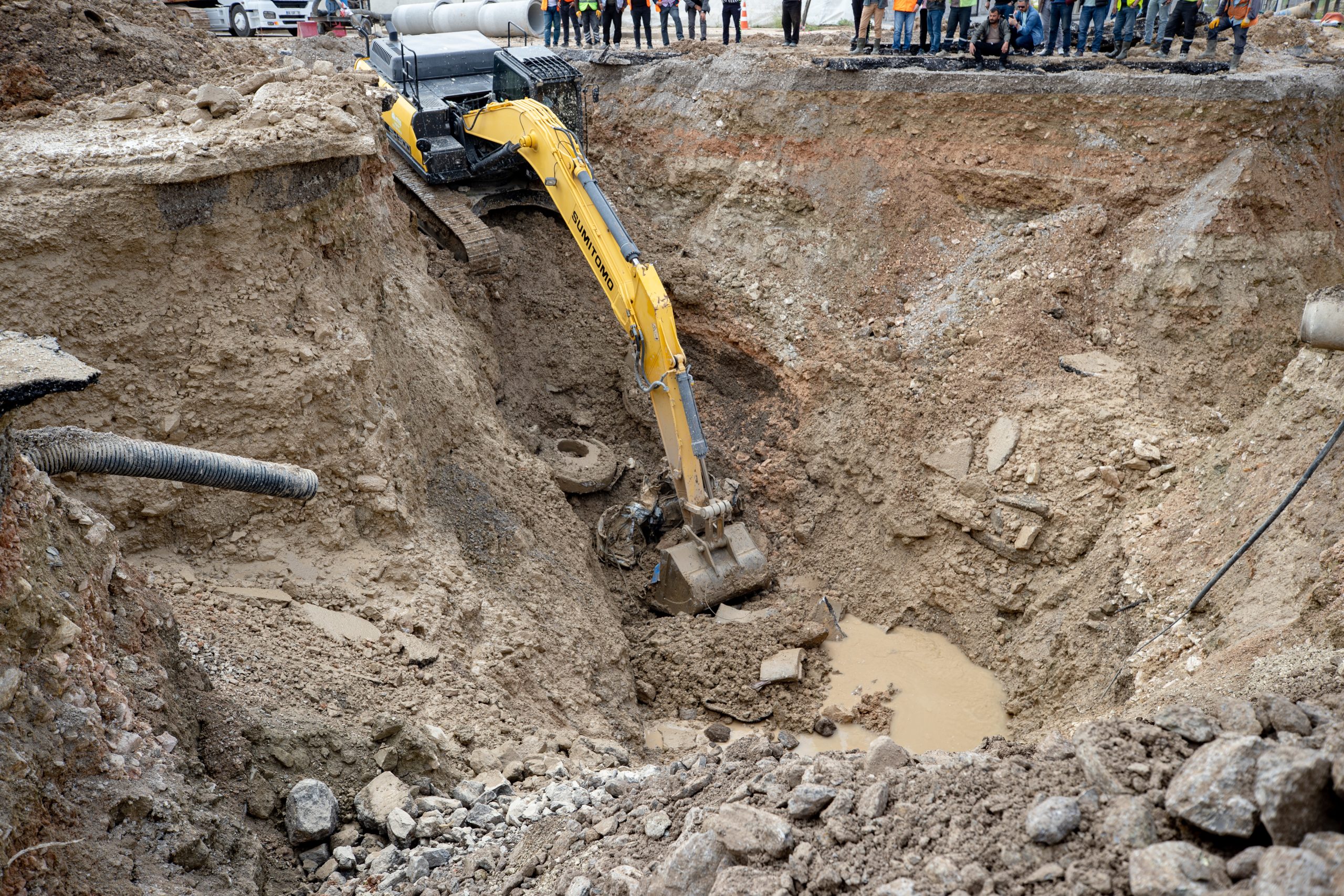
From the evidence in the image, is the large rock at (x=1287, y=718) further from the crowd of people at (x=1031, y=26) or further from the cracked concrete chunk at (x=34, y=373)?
the crowd of people at (x=1031, y=26)

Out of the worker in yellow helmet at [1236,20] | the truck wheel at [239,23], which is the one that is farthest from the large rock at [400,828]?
the truck wheel at [239,23]

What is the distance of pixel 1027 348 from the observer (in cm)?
946

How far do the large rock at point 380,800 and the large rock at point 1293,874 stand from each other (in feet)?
11.7

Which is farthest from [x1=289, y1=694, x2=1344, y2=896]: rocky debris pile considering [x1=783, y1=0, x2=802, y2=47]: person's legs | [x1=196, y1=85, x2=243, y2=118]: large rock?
[x1=783, y1=0, x2=802, y2=47]: person's legs

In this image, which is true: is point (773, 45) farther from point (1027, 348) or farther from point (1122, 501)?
point (1122, 501)

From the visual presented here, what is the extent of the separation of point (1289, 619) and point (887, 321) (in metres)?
5.56

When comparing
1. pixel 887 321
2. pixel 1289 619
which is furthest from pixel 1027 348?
pixel 1289 619

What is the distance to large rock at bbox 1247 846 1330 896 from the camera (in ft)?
7.93

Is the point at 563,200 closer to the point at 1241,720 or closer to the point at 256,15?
the point at 1241,720

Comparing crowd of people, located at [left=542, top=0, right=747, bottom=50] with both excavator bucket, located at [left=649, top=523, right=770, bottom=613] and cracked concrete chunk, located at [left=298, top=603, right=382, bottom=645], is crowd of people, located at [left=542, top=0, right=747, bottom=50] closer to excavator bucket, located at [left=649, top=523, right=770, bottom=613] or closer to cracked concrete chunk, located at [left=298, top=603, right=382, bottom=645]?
excavator bucket, located at [left=649, top=523, right=770, bottom=613]

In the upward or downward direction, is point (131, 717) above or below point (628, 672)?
above

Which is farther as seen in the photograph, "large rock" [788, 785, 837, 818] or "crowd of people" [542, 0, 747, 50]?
"crowd of people" [542, 0, 747, 50]

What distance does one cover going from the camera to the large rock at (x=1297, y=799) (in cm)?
267

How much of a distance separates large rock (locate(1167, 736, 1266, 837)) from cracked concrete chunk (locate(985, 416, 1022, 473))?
603 centimetres
